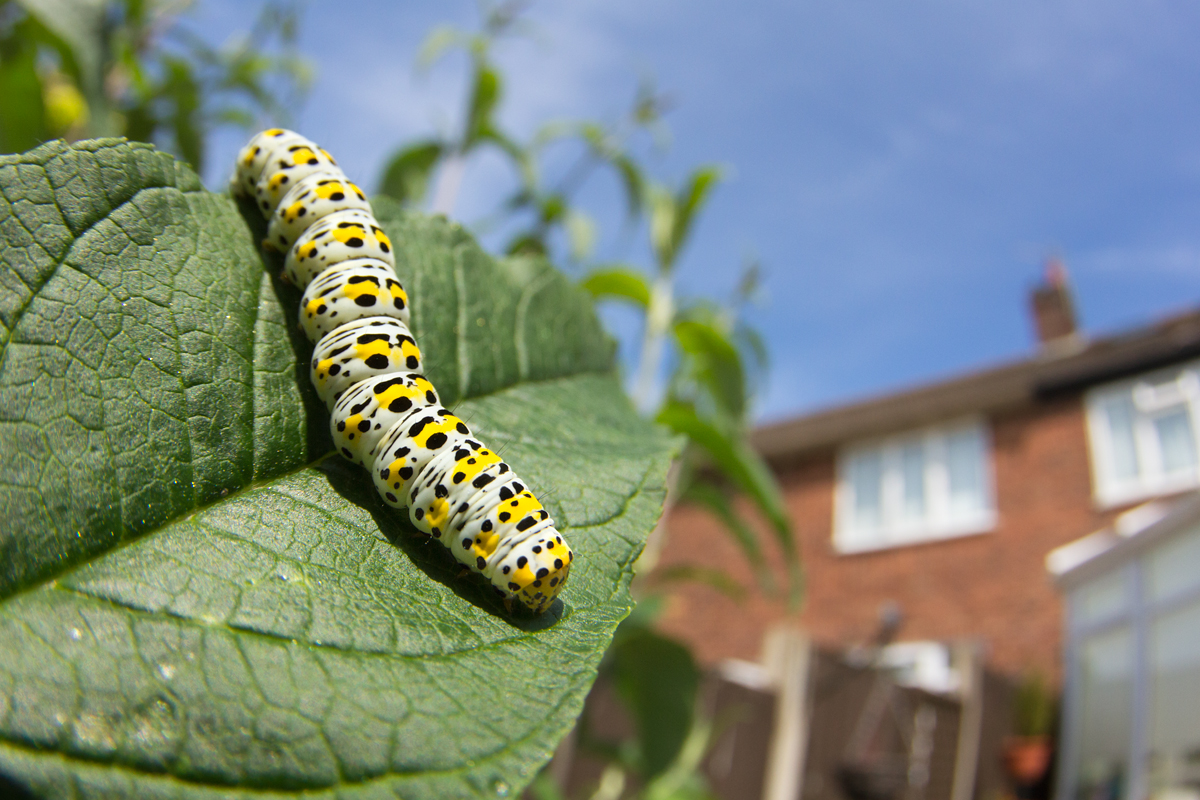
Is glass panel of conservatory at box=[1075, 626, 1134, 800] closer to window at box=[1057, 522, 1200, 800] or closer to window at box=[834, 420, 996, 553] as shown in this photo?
window at box=[1057, 522, 1200, 800]

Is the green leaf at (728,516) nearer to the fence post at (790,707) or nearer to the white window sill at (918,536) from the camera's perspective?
the fence post at (790,707)

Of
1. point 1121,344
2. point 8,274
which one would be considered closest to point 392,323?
point 8,274

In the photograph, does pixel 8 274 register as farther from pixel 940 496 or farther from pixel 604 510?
pixel 940 496

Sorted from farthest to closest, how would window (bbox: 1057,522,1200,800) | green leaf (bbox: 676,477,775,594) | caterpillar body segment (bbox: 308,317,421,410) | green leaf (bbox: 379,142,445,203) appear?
1. window (bbox: 1057,522,1200,800)
2. green leaf (bbox: 676,477,775,594)
3. green leaf (bbox: 379,142,445,203)
4. caterpillar body segment (bbox: 308,317,421,410)

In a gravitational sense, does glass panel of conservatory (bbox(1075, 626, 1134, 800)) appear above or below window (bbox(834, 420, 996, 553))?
below

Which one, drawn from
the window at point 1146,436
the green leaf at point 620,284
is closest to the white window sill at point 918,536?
the window at point 1146,436

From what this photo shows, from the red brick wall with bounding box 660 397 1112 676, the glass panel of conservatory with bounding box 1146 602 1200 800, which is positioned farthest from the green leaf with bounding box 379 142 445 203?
the red brick wall with bounding box 660 397 1112 676

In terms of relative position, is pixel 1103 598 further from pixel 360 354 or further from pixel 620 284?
pixel 360 354
